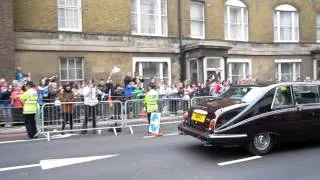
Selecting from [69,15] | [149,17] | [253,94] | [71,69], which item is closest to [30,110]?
[253,94]

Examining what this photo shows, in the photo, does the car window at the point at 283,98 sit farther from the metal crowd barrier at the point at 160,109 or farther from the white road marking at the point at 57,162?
the metal crowd barrier at the point at 160,109

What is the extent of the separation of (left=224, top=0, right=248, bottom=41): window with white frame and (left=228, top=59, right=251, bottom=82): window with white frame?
56.5 inches

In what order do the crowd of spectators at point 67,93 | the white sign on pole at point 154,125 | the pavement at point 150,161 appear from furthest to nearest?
the crowd of spectators at point 67,93 < the white sign on pole at point 154,125 < the pavement at point 150,161

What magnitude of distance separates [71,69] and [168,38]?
5.94 meters

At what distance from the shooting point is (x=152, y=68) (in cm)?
2333

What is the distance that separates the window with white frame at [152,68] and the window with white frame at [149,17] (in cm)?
140

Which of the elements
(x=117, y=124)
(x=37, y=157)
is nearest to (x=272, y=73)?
(x=117, y=124)

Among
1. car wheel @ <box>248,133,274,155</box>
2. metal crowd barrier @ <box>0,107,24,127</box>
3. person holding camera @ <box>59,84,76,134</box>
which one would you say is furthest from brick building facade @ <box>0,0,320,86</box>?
car wheel @ <box>248,133,274,155</box>

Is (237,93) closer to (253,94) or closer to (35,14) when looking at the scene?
(253,94)

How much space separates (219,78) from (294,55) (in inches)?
320

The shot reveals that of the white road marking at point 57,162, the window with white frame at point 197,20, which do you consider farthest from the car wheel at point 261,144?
the window with white frame at point 197,20

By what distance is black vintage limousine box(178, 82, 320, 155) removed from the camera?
9.45 meters

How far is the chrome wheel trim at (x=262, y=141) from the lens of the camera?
976 centimetres

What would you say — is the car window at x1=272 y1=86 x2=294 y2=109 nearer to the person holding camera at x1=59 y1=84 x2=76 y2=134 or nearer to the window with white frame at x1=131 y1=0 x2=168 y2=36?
the person holding camera at x1=59 y1=84 x2=76 y2=134
